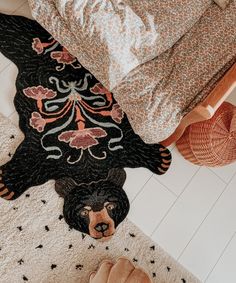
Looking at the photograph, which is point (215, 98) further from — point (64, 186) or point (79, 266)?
point (79, 266)

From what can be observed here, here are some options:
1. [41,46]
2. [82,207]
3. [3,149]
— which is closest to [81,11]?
[41,46]

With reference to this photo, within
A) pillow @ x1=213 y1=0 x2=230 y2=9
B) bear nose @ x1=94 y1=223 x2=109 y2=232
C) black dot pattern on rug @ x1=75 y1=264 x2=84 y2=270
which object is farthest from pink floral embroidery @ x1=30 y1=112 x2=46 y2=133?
pillow @ x1=213 y1=0 x2=230 y2=9

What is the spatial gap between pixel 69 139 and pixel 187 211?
723 mm

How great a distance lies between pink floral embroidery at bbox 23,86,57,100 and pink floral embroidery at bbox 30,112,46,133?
3.9 inches

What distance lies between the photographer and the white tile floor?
1.85 meters

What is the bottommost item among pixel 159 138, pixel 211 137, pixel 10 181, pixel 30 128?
pixel 10 181

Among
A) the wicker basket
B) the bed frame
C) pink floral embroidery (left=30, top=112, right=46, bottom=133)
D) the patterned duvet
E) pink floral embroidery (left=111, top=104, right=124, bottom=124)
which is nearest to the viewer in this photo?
the bed frame

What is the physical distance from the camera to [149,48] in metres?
1.64

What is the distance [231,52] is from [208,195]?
2.49 feet

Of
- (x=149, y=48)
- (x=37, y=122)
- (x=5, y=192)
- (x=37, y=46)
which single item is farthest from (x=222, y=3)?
(x=5, y=192)

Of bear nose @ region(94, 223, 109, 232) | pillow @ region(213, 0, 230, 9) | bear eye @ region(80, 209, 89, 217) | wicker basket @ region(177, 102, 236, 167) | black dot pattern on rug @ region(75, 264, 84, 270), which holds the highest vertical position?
pillow @ region(213, 0, 230, 9)

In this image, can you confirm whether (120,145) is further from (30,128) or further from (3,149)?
(3,149)

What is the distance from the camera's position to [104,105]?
197 cm

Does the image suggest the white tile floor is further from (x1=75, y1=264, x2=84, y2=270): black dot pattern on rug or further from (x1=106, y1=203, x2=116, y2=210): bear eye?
(x1=75, y1=264, x2=84, y2=270): black dot pattern on rug
